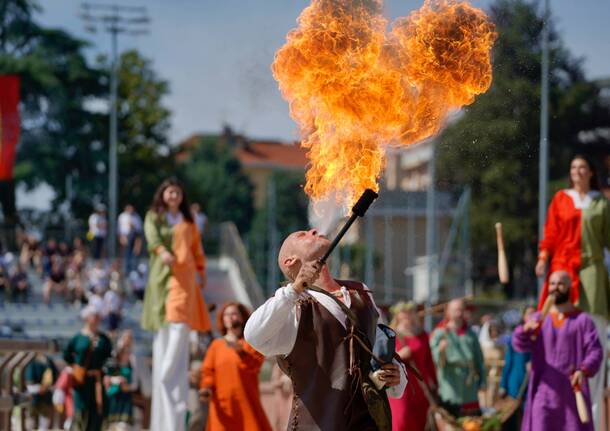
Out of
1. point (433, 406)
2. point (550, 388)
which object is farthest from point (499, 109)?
point (433, 406)

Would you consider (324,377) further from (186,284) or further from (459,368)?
(459,368)

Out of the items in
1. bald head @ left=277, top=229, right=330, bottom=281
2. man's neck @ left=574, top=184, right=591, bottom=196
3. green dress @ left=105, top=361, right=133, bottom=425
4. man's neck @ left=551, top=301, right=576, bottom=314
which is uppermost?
man's neck @ left=574, top=184, right=591, bottom=196

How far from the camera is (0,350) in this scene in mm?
7801

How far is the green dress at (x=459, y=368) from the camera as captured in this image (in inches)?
479

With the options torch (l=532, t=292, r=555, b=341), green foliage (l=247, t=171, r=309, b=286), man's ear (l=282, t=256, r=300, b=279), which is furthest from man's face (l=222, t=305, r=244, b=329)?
green foliage (l=247, t=171, r=309, b=286)

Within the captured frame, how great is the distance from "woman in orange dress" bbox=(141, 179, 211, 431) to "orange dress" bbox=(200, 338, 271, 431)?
35.3 inches

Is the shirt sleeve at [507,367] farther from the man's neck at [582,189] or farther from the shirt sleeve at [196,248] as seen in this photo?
the shirt sleeve at [196,248]

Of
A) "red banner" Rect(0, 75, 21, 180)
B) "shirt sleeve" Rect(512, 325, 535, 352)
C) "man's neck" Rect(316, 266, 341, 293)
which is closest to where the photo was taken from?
"man's neck" Rect(316, 266, 341, 293)

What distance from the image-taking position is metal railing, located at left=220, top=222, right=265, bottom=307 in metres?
30.9

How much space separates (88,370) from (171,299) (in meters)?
1.94

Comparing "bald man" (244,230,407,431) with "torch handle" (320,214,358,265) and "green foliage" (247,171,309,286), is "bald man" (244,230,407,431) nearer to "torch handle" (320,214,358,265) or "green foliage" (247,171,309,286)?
"torch handle" (320,214,358,265)

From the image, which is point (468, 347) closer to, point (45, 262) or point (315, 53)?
point (315, 53)

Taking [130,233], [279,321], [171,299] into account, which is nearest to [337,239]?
[279,321]

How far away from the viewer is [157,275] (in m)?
10.8
